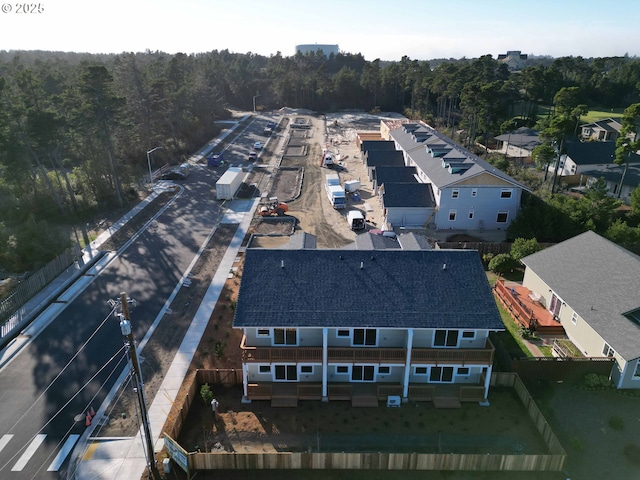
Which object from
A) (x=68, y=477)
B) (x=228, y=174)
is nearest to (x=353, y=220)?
(x=228, y=174)

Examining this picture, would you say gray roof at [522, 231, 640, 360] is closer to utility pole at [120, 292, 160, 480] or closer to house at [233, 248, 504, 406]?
house at [233, 248, 504, 406]

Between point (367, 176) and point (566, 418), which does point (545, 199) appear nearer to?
point (367, 176)

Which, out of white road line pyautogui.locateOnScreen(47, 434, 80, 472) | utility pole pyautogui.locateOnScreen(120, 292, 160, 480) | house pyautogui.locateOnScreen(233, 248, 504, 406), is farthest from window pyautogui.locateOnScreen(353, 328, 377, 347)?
white road line pyautogui.locateOnScreen(47, 434, 80, 472)

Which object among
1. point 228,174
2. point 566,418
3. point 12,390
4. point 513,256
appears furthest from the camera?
point 228,174

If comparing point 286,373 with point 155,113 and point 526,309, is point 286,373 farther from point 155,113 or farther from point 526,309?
point 155,113

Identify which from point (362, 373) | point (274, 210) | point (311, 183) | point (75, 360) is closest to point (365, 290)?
point (362, 373)

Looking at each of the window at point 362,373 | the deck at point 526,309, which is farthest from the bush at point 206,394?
the deck at point 526,309

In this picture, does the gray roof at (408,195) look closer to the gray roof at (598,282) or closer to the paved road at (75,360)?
the gray roof at (598,282)
